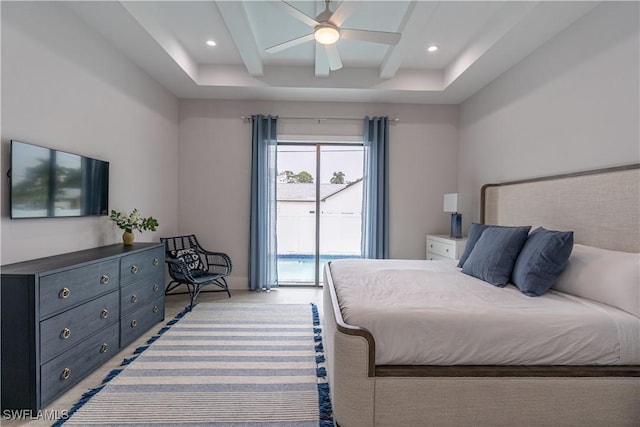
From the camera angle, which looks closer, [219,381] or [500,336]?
[500,336]

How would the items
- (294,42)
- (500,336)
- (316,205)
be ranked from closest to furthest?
(500,336), (294,42), (316,205)

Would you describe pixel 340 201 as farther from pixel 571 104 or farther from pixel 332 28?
pixel 571 104

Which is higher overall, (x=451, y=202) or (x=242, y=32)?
(x=242, y=32)

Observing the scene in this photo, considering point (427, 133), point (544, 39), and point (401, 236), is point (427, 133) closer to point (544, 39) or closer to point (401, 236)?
point (401, 236)

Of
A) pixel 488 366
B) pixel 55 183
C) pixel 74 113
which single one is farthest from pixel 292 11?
pixel 488 366

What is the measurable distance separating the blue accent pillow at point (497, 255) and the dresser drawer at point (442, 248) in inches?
40.7

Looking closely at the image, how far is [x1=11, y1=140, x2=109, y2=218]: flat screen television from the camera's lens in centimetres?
192

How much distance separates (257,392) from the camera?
1.94 m

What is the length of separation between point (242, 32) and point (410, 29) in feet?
5.13

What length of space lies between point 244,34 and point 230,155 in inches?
70.4

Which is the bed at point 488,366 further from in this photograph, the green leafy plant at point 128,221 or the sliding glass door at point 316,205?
the sliding glass door at point 316,205

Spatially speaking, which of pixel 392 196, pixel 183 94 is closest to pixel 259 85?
pixel 183 94

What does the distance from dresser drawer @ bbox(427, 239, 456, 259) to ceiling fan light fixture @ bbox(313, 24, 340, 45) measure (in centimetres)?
254

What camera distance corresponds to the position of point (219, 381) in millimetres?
2047
